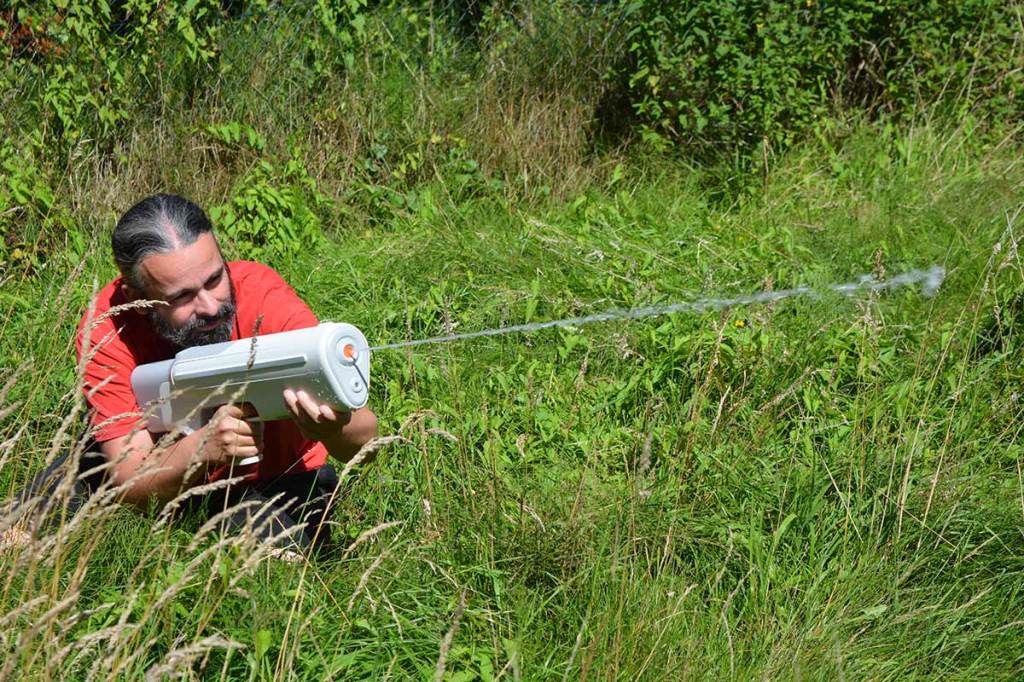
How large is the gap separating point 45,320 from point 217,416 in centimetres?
210

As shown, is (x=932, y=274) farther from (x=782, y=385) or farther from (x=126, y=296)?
(x=126, y=296)

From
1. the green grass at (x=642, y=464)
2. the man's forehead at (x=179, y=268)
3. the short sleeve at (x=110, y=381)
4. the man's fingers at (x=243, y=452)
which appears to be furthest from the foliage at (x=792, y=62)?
the man's fingers at (x=243, y=452)

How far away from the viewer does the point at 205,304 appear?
292 centimetres

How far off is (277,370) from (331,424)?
0.67 ft

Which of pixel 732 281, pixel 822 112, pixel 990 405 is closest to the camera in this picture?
pixel 990 405

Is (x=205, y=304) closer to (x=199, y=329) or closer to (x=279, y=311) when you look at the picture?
→ (x=199, y=329)

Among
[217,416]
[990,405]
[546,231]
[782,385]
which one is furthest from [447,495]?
[546,231]

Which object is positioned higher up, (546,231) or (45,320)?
(45,320)

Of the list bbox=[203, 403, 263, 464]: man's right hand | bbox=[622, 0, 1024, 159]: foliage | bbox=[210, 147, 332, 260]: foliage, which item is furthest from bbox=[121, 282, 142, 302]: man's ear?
bbox=[622, 0, 1024, 159]: foliage

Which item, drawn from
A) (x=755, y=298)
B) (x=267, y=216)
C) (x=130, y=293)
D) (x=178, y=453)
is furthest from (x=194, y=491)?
(x=267, y=216)

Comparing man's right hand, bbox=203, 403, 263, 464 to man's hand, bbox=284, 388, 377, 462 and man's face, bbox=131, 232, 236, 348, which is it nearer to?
man's hand, bbox=284, 388, 377, 462

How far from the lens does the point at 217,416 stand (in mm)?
1901

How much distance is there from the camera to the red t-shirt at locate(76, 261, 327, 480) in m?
2.97

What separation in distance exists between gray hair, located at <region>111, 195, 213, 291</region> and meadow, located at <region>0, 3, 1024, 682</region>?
16cm
